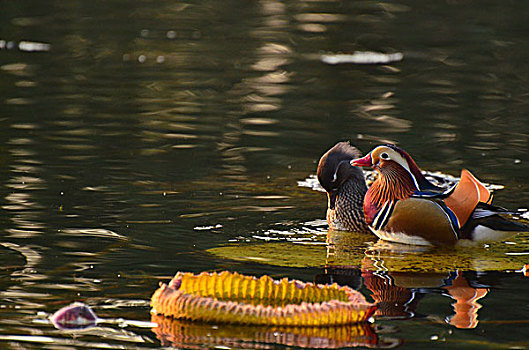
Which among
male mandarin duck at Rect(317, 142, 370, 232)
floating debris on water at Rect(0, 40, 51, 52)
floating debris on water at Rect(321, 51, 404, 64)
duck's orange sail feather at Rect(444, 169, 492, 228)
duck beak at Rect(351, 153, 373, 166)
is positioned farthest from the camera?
floating debris on water at Rect(0, 40, 51, 52)

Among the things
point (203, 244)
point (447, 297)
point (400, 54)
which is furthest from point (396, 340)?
point (400, 54)

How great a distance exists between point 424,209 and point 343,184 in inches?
50.8

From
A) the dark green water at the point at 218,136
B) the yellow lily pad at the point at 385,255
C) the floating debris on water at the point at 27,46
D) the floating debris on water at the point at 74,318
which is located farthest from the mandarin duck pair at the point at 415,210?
the floating debris on water at the point at 27,46

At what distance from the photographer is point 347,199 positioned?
9570mm

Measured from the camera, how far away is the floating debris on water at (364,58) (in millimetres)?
19609

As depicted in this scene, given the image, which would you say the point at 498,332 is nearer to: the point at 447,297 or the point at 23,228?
the point at 447,297

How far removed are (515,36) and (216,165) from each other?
1241 cm

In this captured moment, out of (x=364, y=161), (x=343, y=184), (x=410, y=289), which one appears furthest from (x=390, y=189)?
(x=410, y=289)

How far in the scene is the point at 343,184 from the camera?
9.79 m

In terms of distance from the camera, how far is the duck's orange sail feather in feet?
27.7

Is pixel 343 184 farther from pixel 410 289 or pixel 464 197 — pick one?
pixel 410 289

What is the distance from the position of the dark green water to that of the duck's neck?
31cm

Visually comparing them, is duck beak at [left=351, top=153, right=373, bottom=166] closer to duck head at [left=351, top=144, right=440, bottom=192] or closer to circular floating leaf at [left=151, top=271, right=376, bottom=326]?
duck head at [left=351, top=144, right=440, bottom=192]

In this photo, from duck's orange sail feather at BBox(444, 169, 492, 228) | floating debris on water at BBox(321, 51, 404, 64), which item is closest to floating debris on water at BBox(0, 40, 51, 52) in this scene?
floating debris on water at BBox(321, 51, 404, 64)
